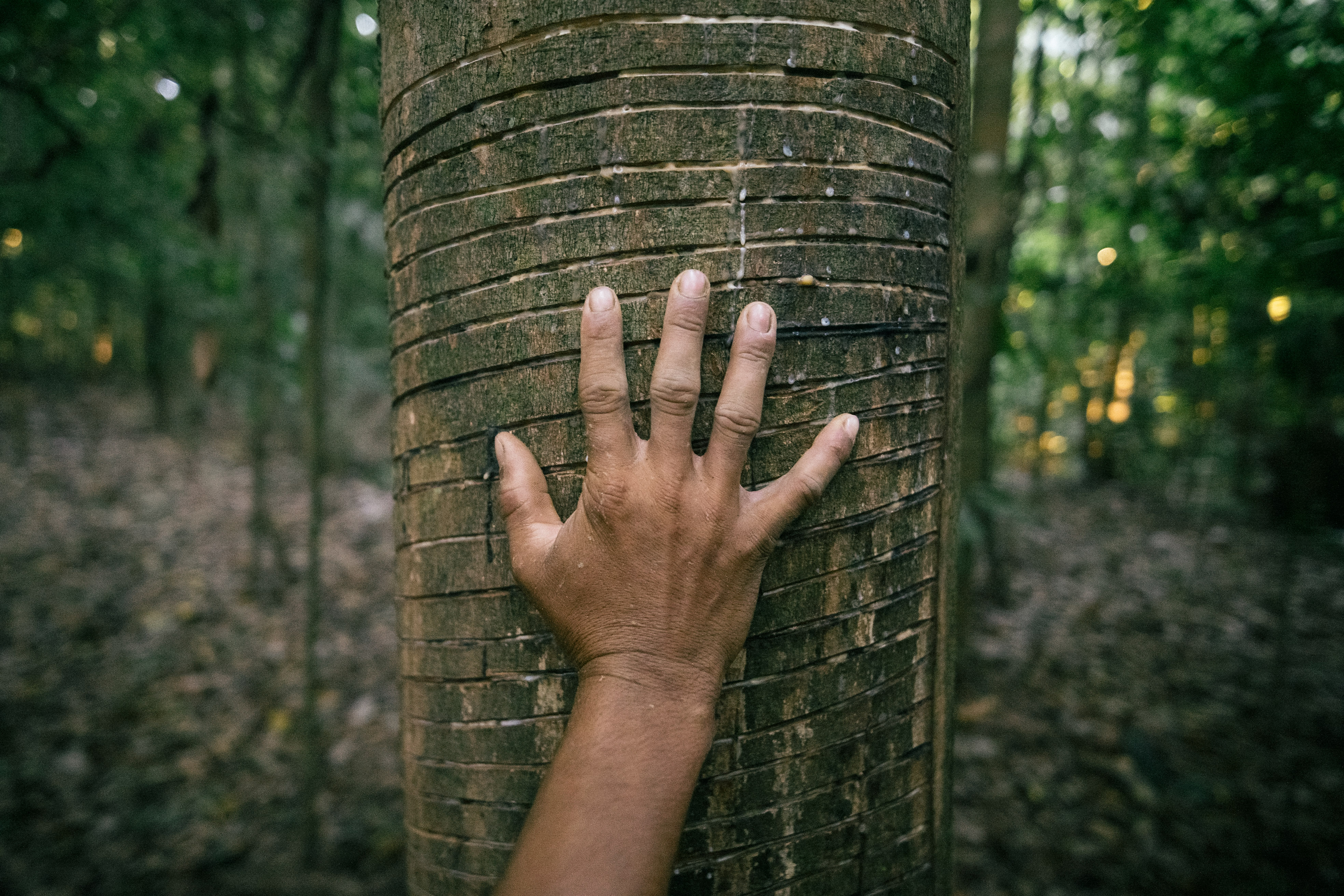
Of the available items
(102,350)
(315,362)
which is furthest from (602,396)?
(102,350)

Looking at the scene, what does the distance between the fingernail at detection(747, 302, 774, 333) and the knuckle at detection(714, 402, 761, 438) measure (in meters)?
0.10

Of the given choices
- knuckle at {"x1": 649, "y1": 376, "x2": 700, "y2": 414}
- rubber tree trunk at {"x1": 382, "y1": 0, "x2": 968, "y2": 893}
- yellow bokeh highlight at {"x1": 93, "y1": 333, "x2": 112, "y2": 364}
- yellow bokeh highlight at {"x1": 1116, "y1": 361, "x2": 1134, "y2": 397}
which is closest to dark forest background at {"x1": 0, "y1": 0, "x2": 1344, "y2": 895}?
yellow bokeh highlight at {"x1": 1116, "y1": 361, "x2": 1134, "y2": 397}

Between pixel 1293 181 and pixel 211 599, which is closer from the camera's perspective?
pixel 1293 181

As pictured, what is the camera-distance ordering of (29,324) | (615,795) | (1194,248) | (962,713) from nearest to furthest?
(615,795) < (1194,248) < (962,713) < (29,324)

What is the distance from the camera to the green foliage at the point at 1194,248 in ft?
9.32

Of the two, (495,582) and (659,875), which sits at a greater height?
(495,582)

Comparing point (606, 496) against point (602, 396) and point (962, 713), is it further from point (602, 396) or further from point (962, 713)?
point (962, 713)

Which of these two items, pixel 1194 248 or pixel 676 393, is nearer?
pixel 676 393

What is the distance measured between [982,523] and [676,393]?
3678 mm

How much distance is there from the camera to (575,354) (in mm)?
875

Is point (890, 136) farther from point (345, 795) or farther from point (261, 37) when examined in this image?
point (345, 795)

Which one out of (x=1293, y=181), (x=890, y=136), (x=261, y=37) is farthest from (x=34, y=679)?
(x=1293, y=181)

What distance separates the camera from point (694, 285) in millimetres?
823

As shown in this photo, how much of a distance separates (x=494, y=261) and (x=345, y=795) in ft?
14.3
